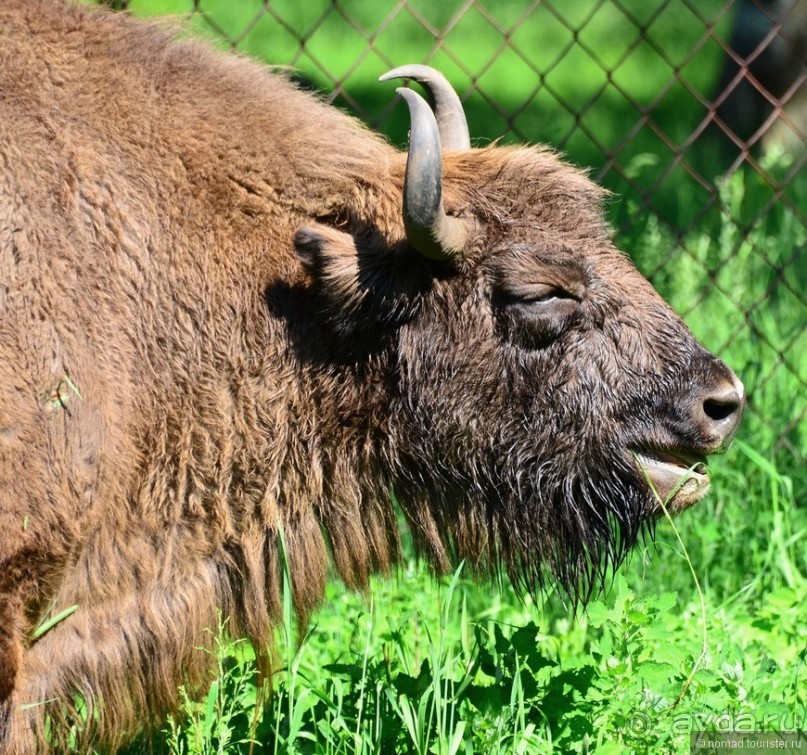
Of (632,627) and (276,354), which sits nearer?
(632,627)

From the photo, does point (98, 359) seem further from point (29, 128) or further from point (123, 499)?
point (29, 128)

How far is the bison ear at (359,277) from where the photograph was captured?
3174 mm

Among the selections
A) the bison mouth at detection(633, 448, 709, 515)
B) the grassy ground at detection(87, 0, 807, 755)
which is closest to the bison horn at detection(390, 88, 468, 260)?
the bison mouth at detection(633, 448, 709, 515)

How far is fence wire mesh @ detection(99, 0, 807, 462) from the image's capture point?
17.3 ft

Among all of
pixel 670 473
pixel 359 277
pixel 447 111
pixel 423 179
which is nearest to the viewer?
pixel 423 179

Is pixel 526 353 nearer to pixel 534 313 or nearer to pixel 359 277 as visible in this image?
pixel 534 313

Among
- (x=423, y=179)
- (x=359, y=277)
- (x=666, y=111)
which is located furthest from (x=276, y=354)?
(x=666, y=111)

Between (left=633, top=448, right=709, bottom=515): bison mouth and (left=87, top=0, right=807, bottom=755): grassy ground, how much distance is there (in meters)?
0.14

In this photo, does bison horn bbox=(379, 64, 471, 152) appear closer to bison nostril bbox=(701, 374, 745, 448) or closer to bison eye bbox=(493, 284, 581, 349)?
bison eye bbox=(493, 284, 581, 349)

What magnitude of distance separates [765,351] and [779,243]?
1103 mm

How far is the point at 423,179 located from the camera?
3.01 metres

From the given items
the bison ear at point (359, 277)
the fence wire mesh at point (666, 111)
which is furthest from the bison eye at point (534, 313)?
the fence wire mesh at point (666, 111)

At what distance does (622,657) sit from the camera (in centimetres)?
306

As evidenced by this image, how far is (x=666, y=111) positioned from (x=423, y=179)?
8589mm
